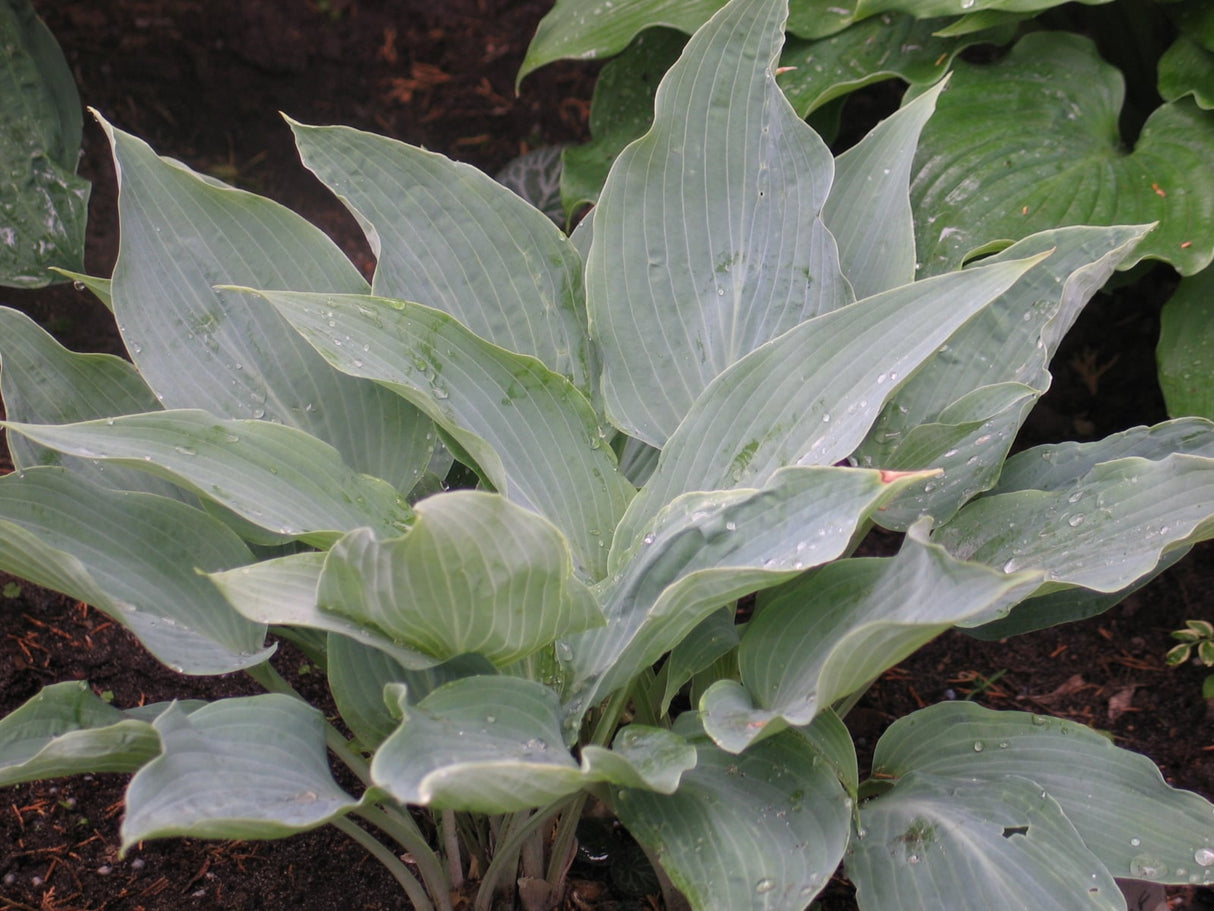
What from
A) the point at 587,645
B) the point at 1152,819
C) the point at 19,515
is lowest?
the point at 1152,819

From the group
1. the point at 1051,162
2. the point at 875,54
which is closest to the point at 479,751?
the point at 1051,162

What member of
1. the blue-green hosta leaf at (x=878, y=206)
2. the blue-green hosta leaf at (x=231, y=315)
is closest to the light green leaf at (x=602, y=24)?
the blue-green hosta leaf at (x=878, y=206)

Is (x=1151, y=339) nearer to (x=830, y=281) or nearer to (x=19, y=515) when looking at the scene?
(x=830, y=281)

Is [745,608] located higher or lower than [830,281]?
lower

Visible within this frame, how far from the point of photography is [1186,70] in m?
1.77

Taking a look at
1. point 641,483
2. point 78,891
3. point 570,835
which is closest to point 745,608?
point 641,483

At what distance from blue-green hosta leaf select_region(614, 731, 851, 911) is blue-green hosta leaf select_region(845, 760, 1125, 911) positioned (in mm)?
132

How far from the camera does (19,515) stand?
1064 millimetres

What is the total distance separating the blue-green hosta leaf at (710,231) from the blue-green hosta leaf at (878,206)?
0.09 metres

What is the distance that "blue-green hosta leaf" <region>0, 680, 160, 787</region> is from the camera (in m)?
0.89

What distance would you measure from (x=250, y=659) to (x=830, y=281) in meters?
0.83

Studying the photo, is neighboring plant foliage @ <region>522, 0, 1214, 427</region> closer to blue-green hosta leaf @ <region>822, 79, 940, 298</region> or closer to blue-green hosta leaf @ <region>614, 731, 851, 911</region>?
blue-green hosta leaf @ <region>822, 79, 940, 298</region>

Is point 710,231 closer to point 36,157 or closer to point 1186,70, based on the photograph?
point 1186,70

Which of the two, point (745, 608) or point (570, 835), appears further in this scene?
point (745, 608)
